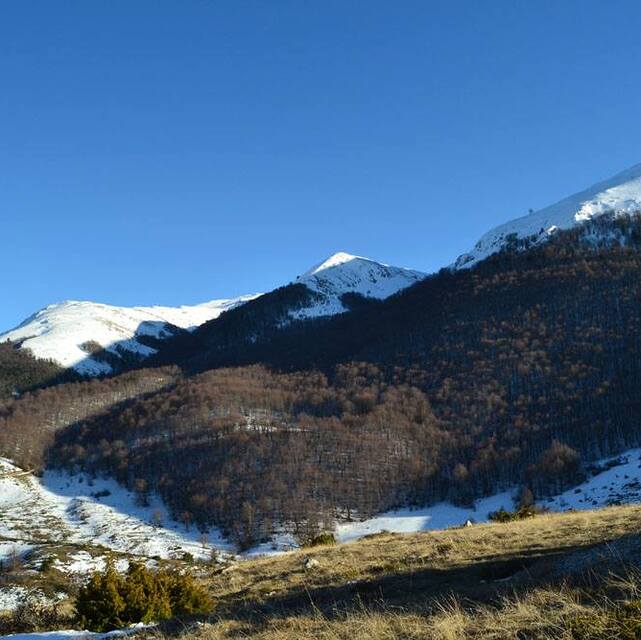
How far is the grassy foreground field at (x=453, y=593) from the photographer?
25.0 feet

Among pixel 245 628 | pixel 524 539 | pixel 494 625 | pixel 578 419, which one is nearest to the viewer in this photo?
pixel 494 625

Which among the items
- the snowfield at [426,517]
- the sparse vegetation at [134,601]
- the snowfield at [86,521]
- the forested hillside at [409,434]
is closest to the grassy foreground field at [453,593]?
the sparse vegetation at [134,601]

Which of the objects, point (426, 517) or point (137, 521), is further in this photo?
point (137, 521)

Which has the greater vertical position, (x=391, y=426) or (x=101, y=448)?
(x=101, y=448)

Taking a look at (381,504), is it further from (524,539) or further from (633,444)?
(524,539)

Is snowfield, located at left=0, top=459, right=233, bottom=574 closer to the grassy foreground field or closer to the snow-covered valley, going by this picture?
the snow-covered valley

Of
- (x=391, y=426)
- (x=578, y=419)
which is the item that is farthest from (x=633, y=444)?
(x=391, y=426)

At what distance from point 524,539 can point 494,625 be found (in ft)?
44.7

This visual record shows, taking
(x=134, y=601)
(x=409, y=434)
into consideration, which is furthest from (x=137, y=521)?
(x=134, y=601)

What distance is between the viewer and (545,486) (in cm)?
11244

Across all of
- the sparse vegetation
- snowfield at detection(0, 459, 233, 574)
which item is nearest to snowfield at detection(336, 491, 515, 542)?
snowfield at detection(0, 459, 233, 574)

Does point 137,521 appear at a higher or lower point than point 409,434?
higher

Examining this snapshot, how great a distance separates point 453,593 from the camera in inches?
437

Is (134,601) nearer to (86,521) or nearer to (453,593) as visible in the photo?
(453,593)
